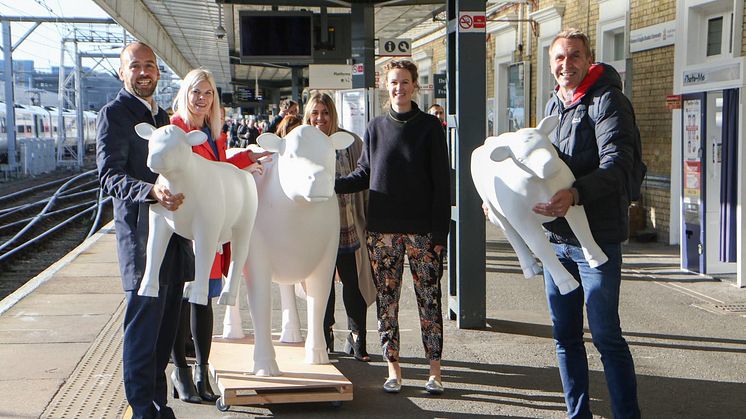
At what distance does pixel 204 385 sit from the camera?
5891 mm

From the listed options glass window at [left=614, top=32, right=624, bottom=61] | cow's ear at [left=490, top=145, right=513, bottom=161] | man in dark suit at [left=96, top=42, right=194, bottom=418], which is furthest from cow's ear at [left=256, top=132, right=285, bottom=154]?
glass window at [left=614, top=32, right=624, bottom=61]

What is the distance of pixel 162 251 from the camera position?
15.0ft

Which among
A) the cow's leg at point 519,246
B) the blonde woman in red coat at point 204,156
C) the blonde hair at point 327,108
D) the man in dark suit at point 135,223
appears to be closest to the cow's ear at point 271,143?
the blonde woman in red coat at point 204,156

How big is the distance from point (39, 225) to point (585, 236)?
18.2 m

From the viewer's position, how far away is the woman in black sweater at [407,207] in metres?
5.78

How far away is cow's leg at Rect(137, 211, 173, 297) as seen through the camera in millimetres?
4555

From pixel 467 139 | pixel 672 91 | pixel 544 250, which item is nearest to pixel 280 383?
pixel 544 250

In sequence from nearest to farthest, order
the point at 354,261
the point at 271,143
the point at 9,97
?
the point at 271,143, the point at 354,261, the point at 9,97

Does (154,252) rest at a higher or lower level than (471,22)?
lower

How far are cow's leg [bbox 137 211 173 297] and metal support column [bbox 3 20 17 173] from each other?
95.5 feet

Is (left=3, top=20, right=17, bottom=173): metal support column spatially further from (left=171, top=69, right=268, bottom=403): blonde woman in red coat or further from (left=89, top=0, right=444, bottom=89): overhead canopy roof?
(left=171, top=69, right=268, bottom=403): blonde woman in red coat

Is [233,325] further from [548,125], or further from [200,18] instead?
[200,18]

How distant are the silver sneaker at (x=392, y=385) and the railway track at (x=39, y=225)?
8.51 metres

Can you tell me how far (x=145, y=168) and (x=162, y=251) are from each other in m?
0.52
